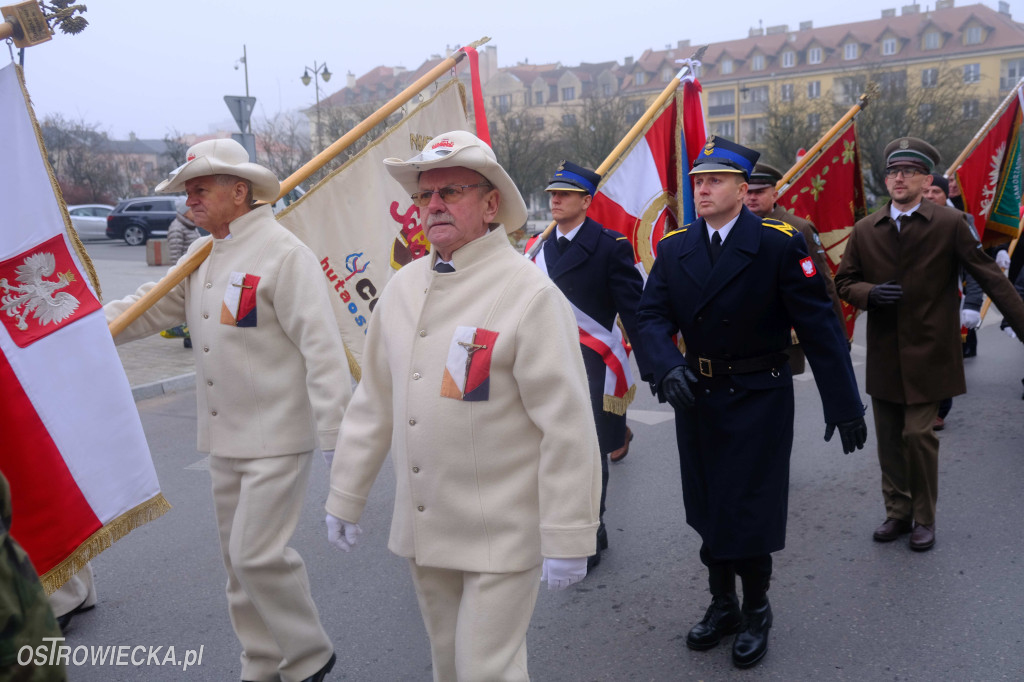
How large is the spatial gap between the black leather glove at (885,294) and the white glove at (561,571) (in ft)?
9.75

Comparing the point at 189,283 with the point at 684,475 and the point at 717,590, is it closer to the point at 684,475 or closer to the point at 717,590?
the point at 684,475

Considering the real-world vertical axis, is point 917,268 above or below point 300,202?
below

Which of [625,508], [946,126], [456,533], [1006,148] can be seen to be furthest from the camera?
[946,126]

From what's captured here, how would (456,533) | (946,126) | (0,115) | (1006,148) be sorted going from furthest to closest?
1. (946,126)
2. (1006,148)
3. (0,115)
4. (456,533)

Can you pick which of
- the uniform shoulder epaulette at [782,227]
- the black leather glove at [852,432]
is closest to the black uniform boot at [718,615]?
the black leather glove at [852,432]

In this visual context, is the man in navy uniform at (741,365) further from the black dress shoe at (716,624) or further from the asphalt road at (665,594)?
the asphalt road at (665,594)

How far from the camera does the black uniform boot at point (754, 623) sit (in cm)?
357

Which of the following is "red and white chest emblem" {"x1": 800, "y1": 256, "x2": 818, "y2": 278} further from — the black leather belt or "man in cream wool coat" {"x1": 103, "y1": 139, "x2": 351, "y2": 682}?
"man in cream wool coat" {"x1": 103, "y1": 139, "x2": 351, "y2": 682}

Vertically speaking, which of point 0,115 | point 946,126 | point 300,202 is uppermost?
point 0,115

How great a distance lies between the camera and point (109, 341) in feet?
9.95

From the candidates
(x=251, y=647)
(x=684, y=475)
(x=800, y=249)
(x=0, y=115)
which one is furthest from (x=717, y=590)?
(x=0, y=115)

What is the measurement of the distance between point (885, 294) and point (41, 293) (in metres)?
3.88

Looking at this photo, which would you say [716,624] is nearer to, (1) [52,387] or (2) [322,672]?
(2) [322,672]

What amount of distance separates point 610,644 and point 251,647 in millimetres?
1442
